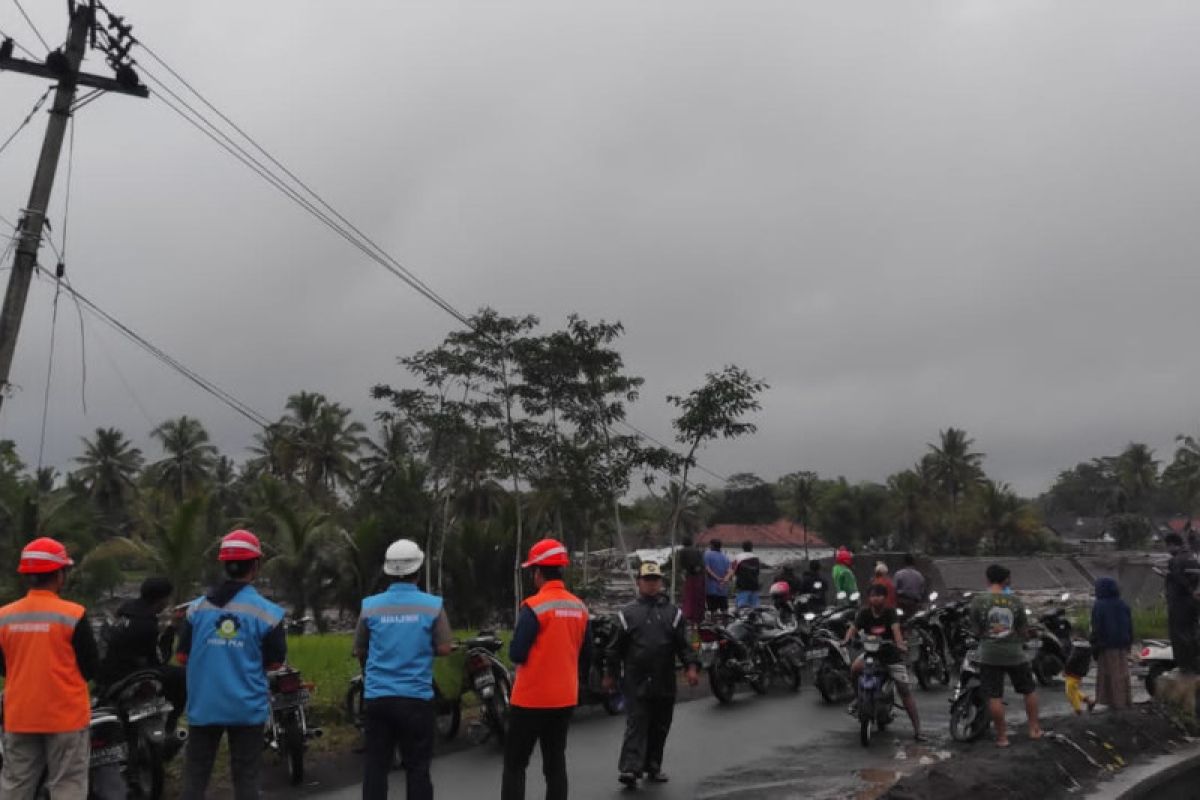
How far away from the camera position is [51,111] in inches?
443

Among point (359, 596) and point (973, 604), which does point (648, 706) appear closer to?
point (973, 604)

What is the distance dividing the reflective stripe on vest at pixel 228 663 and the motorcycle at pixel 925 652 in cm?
1027

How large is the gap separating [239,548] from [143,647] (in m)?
2.28

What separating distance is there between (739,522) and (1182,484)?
3497 cm

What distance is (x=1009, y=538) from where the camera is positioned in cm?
7538

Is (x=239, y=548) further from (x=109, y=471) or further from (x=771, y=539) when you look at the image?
(x=771, y=539)

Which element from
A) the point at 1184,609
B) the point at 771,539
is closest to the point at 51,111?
the point at 1184,609

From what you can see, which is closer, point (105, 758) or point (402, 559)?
point (402, 559)

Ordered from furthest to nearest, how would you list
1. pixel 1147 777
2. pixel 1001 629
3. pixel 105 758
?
1. pixel 1001 629
2. pixel 1147 777
3. pixel 105 758

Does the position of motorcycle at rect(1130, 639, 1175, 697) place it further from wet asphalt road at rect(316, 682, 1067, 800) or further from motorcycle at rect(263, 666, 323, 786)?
motorcycle at rect(263, 666, 323, 786)

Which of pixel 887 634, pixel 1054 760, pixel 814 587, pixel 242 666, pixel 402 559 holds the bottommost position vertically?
pixel 1054 760

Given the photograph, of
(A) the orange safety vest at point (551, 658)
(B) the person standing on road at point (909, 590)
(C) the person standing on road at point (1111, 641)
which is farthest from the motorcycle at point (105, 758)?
(B) the person standing on road at point (909, 590)

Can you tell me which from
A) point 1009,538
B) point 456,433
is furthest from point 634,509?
point 1009,538

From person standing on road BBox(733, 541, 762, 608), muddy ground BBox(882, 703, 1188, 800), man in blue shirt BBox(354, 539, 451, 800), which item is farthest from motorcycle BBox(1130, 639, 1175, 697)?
man in blue shirt BBox(354, 539, 451, 800)
